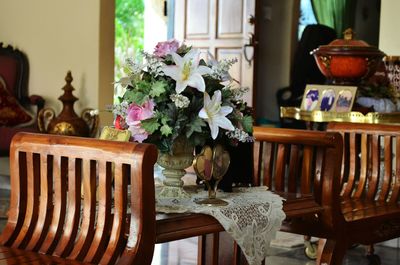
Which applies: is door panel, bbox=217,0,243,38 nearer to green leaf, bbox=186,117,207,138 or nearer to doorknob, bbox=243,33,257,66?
doorknob, bbox=243,33,257,66

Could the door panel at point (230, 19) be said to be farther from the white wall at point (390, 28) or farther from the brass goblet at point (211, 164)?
the brass goblet at point (211, 164)

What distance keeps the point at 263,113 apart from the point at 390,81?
3.65m

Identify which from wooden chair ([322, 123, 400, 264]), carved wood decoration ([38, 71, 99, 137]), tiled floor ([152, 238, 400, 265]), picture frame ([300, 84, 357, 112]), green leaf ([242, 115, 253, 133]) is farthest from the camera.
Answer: carved wood decoration ([38, 71, 99, 137])

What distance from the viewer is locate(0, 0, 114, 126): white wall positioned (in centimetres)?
665

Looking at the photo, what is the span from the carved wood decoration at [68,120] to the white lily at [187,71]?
3976mm

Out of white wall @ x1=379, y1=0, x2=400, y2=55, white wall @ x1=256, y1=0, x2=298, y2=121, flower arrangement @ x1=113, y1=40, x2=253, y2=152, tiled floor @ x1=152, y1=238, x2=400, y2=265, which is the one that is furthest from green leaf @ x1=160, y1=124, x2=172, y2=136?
white wall @ x1=256, y1=0, x2=298, y2=121

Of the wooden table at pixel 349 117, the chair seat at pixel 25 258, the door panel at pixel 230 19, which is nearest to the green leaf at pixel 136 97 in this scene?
the chair seat at pixel 25 258

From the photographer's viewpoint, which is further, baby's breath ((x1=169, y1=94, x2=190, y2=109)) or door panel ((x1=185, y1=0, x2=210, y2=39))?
door panel ((x1=185, y1=0, x2=210, y2=39))

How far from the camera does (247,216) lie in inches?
92.7

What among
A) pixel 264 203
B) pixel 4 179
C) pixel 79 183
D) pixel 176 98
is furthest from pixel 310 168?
pixel 4 179

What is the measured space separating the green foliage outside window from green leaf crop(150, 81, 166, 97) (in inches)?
331

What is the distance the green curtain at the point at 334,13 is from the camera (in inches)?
346

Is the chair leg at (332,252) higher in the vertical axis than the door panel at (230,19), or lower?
lower

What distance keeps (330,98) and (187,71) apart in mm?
2475
